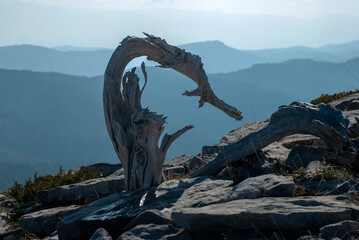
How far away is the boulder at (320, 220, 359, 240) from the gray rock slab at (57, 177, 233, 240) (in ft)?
6.81

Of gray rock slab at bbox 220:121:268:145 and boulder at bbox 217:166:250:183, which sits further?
gray rock slab at bbox 220:121:268:145

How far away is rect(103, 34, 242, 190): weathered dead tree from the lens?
28.2 feet

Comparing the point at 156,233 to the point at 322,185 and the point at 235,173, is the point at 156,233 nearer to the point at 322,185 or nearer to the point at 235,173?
the point at 235,173

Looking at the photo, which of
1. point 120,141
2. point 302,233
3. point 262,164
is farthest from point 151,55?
point 302,233

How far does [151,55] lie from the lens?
29.4ft

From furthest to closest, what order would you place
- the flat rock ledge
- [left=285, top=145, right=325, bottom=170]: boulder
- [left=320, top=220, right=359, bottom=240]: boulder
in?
[left=285, top=145, right=325, bottom=170]: boulder
the flat rock ledge
[left=320, top=220, right=359, bottom=240]: boulder

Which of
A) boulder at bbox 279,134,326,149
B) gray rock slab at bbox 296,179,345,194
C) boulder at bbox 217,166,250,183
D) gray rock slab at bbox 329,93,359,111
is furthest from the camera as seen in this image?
gray rock slab at bbox 329,93,359,111

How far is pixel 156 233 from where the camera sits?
5.65m

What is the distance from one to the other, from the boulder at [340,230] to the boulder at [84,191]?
6.95m

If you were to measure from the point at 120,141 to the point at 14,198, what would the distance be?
6268mm

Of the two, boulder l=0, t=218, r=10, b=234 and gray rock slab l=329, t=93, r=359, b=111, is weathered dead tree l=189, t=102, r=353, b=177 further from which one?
boulder l=0, t=218, r=10, b=234

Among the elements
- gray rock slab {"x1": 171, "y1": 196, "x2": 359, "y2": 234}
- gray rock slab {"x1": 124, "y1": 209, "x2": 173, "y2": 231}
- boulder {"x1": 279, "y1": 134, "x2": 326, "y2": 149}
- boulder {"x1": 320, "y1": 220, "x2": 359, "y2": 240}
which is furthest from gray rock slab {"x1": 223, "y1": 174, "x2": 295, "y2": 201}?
boulder {"x1": 279, "y1": 134, "x2": 326, "y2": 149}

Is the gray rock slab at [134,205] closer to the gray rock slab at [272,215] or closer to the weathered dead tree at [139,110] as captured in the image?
the weathered dead tree at [139,110]

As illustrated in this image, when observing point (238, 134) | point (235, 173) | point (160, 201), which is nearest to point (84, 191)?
point (160, 201)
